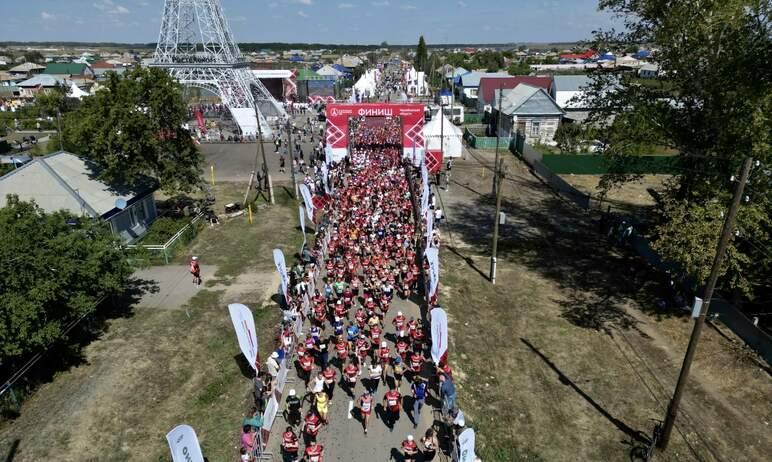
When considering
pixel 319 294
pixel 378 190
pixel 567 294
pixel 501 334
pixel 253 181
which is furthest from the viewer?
pixel 253 181

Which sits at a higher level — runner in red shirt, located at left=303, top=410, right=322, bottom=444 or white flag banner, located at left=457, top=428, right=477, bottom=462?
white flag banner, located at left=457, top=428, right=477, bottom=462

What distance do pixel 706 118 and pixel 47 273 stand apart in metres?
22.8

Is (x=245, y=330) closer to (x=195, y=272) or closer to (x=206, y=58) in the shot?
(x=195, y=272)

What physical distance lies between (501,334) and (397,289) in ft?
14.5

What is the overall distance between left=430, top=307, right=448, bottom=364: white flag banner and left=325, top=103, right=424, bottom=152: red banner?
26603 millimetres

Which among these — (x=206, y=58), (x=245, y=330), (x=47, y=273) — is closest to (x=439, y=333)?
(x=245, y=330)

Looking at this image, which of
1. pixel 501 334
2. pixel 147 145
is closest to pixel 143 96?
pixel 147 145

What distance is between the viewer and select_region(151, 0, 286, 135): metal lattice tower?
59.3 meters

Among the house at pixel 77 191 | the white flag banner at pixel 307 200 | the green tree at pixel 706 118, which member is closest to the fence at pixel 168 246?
the house at pixel 77 191

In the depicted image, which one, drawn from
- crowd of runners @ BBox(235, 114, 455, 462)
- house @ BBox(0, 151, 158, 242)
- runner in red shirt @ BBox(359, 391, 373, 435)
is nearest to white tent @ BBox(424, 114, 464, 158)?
crowd of runners @ BBox(235, 114, 455, 462)

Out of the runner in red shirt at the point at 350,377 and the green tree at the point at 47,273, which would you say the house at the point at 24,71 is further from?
the runner in red shirt at the point at 350,377

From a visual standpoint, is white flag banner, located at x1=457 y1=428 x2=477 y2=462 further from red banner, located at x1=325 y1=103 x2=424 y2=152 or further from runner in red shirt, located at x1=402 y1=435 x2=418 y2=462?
red banner, located at x1=325 y1=103 x2=424 y2=152

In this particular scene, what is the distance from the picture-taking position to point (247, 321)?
1334cm

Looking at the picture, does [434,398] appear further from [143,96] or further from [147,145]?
[143,96]
